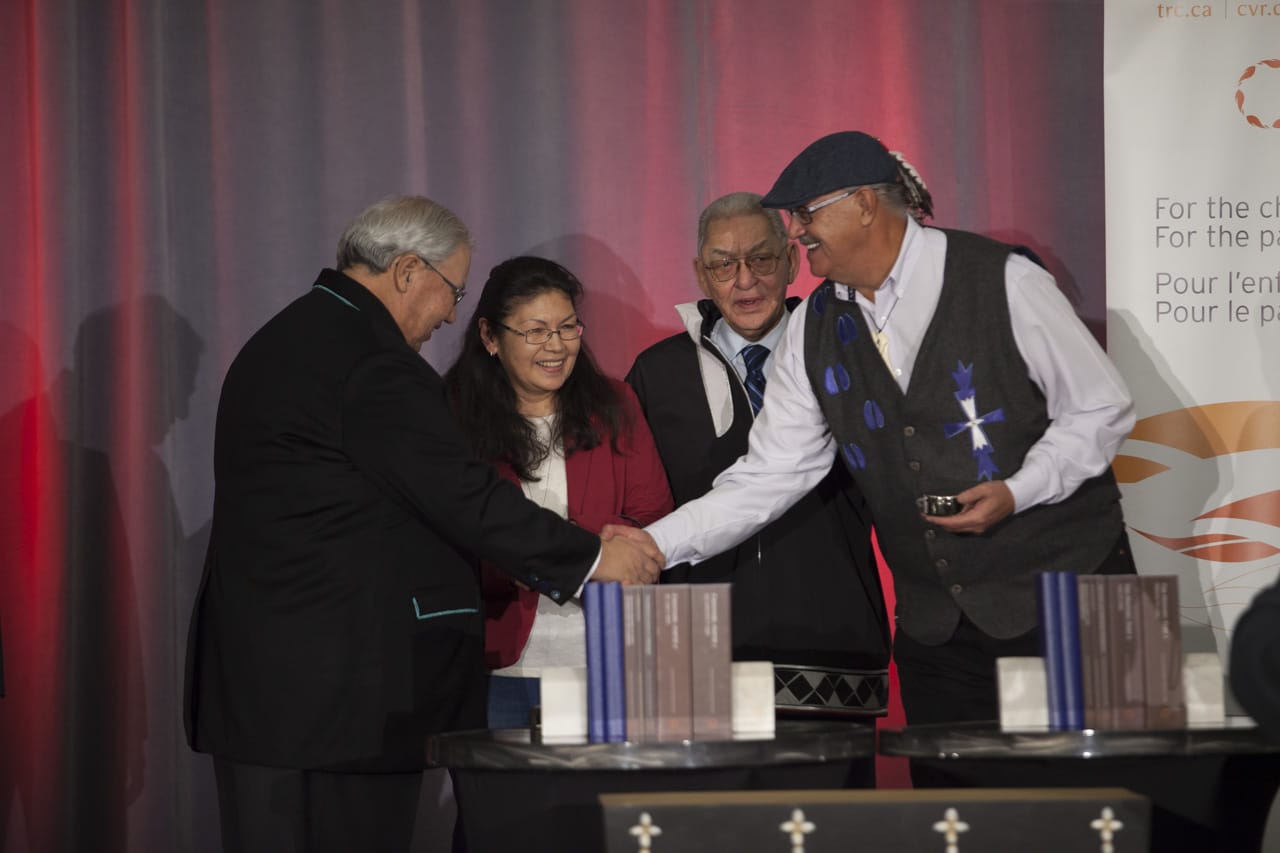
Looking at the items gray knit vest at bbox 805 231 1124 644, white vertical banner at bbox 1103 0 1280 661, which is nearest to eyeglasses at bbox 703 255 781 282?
gray knit vest at bbox 805 231 1124 644

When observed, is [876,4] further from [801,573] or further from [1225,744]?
[1225,744]

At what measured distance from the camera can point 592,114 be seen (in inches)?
172

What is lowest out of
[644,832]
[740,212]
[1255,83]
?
[644,832]

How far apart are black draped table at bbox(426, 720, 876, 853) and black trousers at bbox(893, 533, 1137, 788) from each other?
0.54 metres

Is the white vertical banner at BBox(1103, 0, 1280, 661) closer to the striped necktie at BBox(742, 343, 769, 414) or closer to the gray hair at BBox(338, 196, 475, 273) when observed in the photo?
the striped necktie at BBox(742, 343, 769, 414)

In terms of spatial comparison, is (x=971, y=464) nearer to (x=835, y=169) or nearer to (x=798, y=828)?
(x=835, y=169)

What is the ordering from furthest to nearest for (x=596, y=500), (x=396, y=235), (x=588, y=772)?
(x=596, y=500)
(x=396, y=235)
(x=588, y=772)

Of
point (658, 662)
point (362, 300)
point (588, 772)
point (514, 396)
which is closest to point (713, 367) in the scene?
point (514, 396)

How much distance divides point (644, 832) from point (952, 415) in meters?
1.18

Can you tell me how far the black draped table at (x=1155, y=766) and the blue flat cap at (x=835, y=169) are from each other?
1139mm

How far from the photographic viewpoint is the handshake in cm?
287

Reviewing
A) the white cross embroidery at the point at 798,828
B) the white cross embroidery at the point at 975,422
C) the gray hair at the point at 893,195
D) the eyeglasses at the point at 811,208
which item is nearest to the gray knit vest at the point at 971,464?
the white cross embroidery at the point at 975,422

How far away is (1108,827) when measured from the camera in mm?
1935

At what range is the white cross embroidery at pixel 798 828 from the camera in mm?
1942
